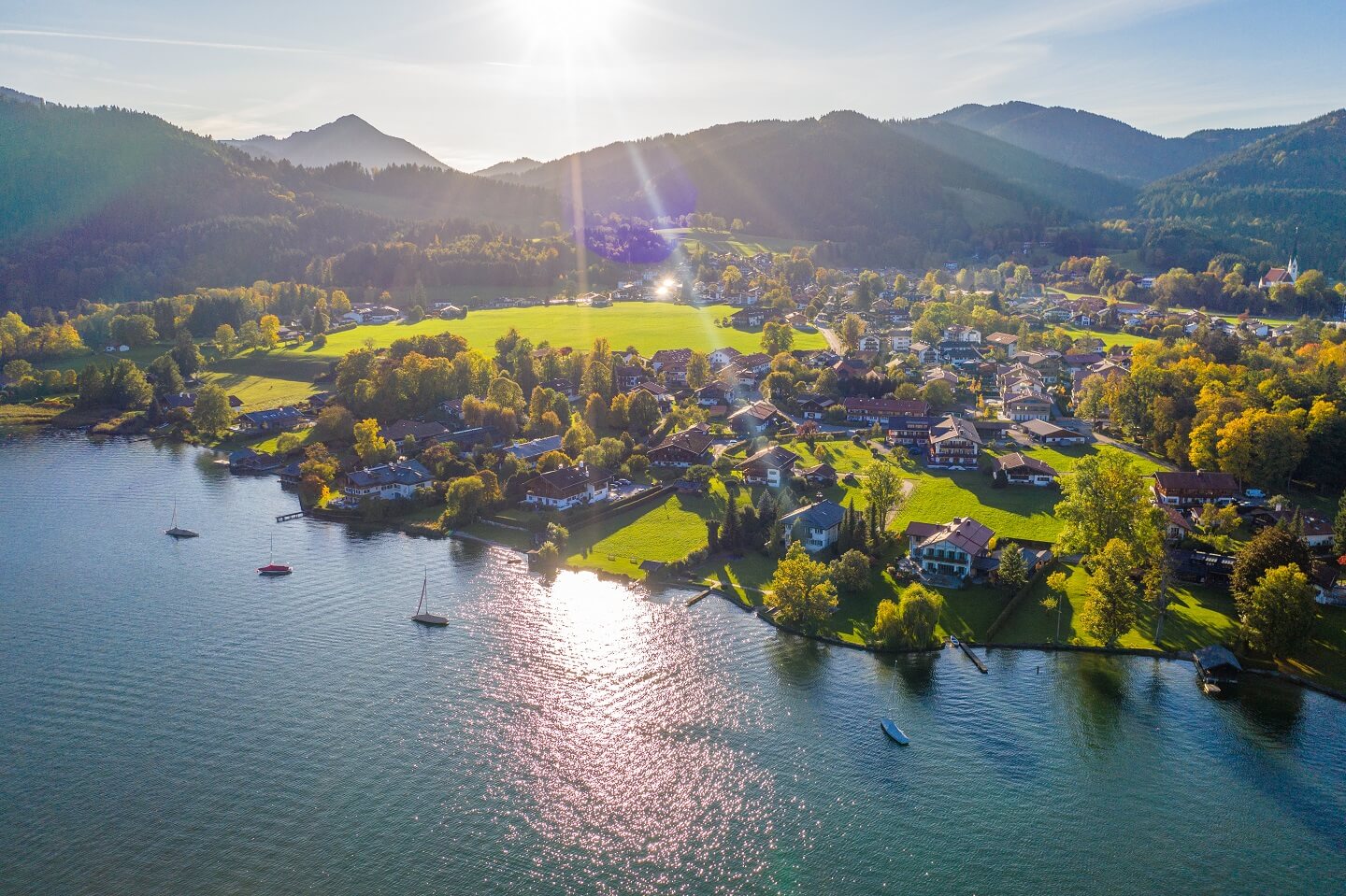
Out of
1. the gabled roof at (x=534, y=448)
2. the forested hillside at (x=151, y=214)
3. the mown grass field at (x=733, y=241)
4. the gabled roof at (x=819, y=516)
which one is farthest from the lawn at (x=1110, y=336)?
the forested hillside at (x=151, y=214)

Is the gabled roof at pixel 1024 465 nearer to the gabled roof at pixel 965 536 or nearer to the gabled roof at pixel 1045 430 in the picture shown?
the gabled roof at pixel 1045 430

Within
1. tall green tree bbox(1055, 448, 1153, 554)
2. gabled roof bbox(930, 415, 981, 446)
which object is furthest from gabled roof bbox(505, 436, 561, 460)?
tall green tree bbox(1055, 448, 1153, 554)

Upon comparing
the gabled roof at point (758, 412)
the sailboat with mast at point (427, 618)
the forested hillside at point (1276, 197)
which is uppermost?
the forested hillside at point (1276, 197)

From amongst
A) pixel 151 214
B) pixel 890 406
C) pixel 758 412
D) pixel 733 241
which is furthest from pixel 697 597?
pixel 733 241

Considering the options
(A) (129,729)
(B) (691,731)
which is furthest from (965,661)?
(A) (129,729)

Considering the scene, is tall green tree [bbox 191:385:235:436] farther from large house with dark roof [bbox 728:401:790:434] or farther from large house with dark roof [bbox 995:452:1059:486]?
large house with dark roof [bbox 995:452:1059:486]

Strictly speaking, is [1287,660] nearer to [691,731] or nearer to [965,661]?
[965,661]

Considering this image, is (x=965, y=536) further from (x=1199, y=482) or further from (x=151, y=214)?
(x=151, y=214)
